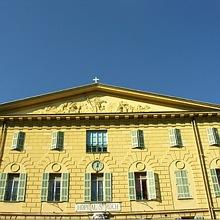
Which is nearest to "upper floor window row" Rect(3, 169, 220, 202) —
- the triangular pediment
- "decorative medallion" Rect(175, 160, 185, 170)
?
"decorative medallion" Rect(175, 160, 185, 170)

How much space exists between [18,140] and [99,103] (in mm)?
6091

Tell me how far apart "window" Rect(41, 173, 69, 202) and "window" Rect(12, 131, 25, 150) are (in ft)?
8.78

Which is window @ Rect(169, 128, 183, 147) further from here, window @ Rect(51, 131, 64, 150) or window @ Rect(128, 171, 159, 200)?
window @ Rect(51, 131, 64, 150)

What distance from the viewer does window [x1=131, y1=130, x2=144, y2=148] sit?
81.3 ft

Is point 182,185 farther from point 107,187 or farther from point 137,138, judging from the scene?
point 107,187

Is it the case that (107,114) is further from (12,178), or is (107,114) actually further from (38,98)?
(12,178)

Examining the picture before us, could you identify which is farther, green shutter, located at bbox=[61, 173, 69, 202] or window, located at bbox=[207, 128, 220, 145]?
window, located at bbox=[207, 128, 220, 145]

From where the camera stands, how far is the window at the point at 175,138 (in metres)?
24.8

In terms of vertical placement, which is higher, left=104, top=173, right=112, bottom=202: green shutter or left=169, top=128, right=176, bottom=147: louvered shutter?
left=169, top=128, right=176, bottom=147: louvered shutter

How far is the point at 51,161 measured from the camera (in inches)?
950

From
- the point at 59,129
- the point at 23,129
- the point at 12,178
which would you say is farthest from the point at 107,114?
the point at 12,178

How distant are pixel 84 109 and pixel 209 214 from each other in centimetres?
1064

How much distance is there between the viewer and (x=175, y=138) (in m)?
25.1

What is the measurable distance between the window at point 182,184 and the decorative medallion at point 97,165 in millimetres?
4743
